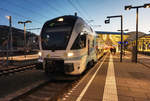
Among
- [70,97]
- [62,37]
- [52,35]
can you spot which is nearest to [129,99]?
[70,97]

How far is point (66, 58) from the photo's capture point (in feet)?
18.8

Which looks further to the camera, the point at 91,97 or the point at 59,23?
the point at 59,23

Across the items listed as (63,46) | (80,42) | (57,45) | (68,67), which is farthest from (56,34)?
(68,67)

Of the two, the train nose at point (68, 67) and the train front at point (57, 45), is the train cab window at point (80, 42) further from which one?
the train nose at point (68, 67)

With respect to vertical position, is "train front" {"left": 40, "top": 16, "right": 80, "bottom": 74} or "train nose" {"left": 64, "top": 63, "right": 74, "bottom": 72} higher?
"train front" {"left": 40, "top": 16, "right": 80, "bottom": 74}

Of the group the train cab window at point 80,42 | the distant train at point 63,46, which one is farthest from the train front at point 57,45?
the train cab window at point 80,42

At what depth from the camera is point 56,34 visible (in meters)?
6.16

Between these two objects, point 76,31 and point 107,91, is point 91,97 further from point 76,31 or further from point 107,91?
point 76,31

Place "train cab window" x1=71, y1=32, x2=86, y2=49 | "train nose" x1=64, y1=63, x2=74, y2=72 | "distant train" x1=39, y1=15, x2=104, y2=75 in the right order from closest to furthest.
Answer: "train nose" x1=64, y1=63, x2=74, y2=72 < "distant train" x1=39, y1=15, x2=104, y2=75 < "train cab window" x1=71, y1=32, x2=86, y2=49

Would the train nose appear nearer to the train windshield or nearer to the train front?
the train front

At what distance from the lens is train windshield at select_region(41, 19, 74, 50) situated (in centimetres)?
594

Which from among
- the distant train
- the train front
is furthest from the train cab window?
the train front

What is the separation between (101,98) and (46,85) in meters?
2.97

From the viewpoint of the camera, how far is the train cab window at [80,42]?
5.88 meters
